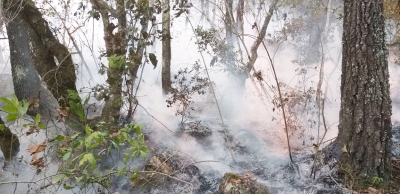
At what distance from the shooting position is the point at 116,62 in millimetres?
4801

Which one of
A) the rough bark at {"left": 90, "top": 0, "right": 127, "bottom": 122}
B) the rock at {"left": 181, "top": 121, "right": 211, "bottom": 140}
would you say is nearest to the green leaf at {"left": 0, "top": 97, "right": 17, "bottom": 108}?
the rough bark at {"left": 90, "top": 0, "right": 127, "bottom": 122}

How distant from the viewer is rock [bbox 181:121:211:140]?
776 cm

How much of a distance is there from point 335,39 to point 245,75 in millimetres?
7868

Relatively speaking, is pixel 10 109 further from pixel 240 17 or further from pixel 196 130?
pixel 240 17

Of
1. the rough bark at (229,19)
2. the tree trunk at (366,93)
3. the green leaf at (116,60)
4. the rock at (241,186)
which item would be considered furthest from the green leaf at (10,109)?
the rough bark at (229,19)

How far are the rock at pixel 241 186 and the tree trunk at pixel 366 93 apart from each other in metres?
1.25

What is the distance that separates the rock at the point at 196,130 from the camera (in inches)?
306

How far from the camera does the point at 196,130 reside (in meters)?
7.83

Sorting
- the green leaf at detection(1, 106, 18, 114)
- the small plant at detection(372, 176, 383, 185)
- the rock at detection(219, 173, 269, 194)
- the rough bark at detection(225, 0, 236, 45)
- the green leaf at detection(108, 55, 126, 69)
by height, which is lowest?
the rock at detection(219, 173, 269, 194)

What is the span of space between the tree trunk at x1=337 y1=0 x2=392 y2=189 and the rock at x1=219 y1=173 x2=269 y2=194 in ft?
4.09

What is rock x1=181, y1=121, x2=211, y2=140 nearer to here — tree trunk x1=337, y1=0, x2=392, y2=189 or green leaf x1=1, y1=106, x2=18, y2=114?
tree trunk x1=337, y1=0, x2=392, y2=189

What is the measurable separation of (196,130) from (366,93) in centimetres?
439

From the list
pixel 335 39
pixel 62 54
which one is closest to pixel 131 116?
pixel 62 54

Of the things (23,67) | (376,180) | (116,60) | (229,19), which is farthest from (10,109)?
(229,19)
